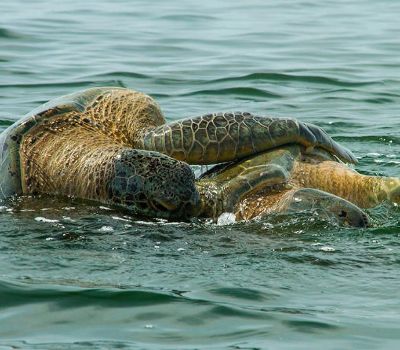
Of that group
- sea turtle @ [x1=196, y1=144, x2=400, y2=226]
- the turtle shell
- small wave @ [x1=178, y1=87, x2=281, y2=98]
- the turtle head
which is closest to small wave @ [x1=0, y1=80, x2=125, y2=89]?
small wave @ [x1=178, y1=87, x2=281, y2=98]

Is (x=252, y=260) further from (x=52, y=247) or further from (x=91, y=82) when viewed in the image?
(x=91, y=82)

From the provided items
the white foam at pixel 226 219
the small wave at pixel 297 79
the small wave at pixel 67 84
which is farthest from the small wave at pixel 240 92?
the white foam at pixel 226 219

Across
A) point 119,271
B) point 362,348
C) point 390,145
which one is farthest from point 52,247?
point 390,145

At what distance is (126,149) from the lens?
294 inches

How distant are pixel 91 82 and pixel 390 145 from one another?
4.48 m

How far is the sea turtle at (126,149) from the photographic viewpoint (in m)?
7.21

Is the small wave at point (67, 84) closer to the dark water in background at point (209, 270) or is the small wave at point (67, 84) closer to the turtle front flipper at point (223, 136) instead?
the dark water in background at point (209, 270)

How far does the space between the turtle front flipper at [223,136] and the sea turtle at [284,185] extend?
11cm

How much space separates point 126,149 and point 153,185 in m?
0.44

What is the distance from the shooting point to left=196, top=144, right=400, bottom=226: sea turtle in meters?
7.23

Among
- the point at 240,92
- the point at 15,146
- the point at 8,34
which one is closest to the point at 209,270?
the point at 15,146

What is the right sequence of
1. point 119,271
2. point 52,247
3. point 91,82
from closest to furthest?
point 119,271
point 52,247
point 91,82

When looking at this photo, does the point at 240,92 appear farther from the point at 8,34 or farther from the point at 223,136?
the point at 223,136

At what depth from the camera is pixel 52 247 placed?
6.61m
